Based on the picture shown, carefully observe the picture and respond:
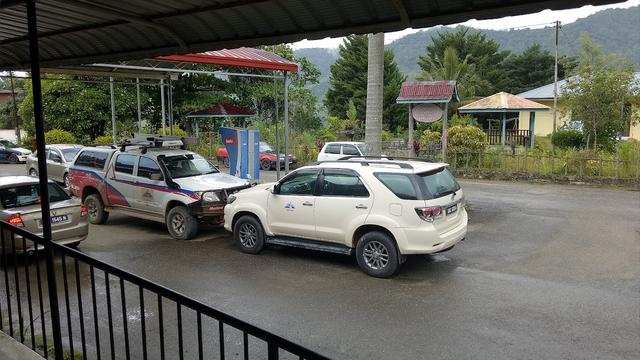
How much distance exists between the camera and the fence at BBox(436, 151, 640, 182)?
18.0m

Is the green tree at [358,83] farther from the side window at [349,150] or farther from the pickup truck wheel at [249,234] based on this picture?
the pickup truck wheel at [249,234]

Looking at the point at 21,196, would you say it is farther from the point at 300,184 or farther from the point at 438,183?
the point at 438,183

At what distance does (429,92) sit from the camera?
17.5 metres

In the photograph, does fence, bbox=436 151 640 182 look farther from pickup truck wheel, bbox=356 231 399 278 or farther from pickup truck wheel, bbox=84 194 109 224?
pickup truck wheel, bbox=84 194 109 224

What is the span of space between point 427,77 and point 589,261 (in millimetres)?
34908

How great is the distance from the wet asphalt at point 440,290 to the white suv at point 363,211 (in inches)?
16.9

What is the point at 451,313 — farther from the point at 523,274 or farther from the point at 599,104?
→ the point at 599,104

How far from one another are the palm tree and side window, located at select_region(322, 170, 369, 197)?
1262 inches

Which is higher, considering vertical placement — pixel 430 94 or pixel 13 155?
pixel 430 94

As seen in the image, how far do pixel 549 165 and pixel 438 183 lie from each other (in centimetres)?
1306

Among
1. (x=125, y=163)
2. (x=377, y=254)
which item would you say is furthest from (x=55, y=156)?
(x=377, y=254)

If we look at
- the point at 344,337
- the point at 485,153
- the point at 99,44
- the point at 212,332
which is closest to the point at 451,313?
the point at 344,337

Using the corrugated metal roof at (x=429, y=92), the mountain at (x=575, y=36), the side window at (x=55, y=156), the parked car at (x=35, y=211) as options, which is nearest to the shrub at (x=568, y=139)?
the corrugated metal roof at (x=429, y=92)

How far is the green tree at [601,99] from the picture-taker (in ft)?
66.5
